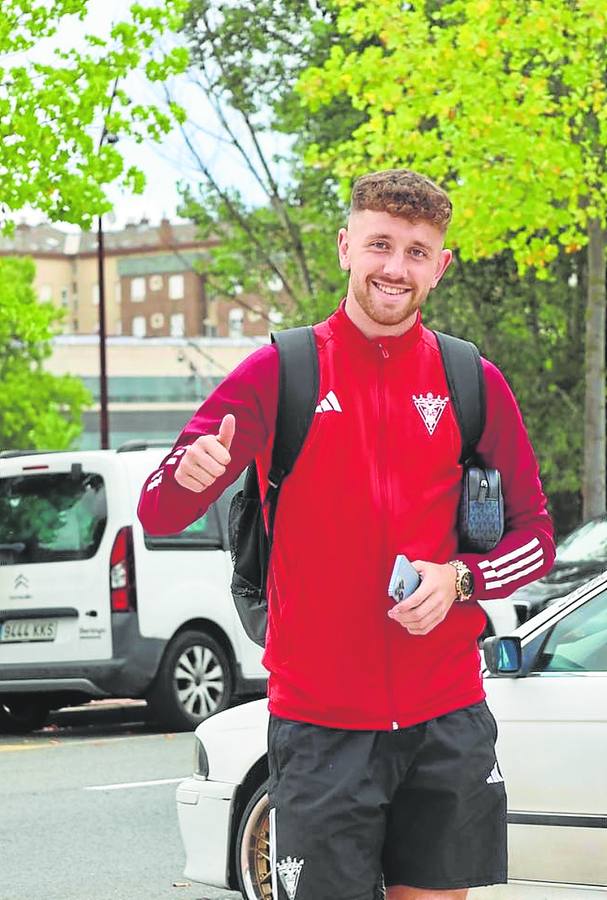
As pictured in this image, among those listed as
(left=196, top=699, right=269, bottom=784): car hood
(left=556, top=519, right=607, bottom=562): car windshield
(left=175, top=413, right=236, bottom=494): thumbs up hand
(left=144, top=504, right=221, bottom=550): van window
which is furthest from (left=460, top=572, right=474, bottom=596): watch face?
(left=144, top=504, right=221, bottom=550): van window

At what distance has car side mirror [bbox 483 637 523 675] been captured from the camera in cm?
586

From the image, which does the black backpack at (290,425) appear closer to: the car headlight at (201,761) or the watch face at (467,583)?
the watch face at (467,583)

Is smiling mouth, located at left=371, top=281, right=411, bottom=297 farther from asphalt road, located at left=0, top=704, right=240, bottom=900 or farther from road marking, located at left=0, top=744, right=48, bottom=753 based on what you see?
road marking, located at left=0, top=744, right=48, bottom=753

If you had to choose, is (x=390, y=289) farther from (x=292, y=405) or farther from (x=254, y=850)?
(x=254, y=850)

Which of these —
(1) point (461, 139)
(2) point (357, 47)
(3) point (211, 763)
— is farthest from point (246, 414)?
(2) point (357, 47)

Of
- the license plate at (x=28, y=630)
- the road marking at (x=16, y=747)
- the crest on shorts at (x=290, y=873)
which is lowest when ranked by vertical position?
the road marking at (x=16, y=747)

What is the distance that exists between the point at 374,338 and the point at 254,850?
3.49m

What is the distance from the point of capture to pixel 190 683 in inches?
521

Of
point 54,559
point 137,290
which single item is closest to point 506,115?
point 54,559

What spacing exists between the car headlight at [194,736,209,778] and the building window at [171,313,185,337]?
139043 millimetres

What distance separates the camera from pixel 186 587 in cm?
1327

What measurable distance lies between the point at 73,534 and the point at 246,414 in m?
9.67

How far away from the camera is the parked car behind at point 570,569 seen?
1200 cm

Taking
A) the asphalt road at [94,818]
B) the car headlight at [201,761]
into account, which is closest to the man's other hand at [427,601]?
the car headlight at [201,761]
